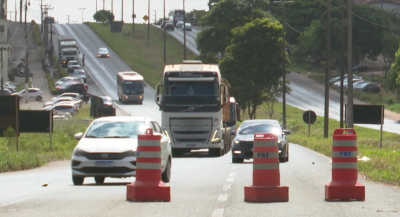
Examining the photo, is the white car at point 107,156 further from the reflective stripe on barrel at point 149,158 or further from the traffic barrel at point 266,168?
the traffic barrel at point 266,168

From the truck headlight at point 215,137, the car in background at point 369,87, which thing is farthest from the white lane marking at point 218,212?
the car in background at point 369,87

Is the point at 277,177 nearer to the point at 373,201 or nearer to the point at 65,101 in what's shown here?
the point at 373,201

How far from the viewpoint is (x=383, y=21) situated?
108188mm

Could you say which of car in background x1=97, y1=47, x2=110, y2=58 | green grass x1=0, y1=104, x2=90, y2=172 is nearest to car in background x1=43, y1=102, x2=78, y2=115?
green grass x1=0, y1=104, x2=90, y2=172

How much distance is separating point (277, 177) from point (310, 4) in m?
107

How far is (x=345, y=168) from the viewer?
1190 centimetres

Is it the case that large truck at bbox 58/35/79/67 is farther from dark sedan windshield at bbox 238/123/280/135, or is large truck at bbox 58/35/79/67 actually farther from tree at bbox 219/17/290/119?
dark sedan windshield at bbox 238/123/280/135

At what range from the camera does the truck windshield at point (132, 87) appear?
2928 inches

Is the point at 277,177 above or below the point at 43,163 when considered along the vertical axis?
above

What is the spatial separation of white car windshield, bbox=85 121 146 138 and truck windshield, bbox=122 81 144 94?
A: 57133 mm

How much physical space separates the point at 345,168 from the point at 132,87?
63652 mm

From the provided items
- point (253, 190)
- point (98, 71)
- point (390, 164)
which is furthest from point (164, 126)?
point (98, 71)

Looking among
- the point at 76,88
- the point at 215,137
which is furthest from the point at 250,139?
the point at 76,88

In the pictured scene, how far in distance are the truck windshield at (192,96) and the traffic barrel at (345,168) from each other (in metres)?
15.5
